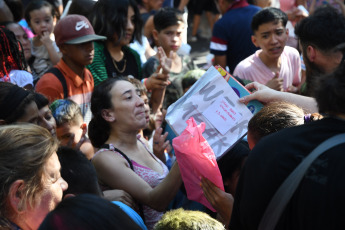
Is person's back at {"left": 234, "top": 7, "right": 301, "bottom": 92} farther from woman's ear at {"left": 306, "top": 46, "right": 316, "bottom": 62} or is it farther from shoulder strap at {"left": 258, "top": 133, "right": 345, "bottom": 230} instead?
shoulder strap at {"left": 258, "top": 133, "right": 345, "bottom": 230}

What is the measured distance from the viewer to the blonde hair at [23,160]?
5.77 feet

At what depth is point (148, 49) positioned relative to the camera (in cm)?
551

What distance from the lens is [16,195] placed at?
5.81ft

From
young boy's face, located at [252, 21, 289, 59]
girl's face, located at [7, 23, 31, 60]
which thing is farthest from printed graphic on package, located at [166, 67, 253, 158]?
girl's face, located at [7, 23, 31, 60]

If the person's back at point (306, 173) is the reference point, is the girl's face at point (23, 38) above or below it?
below

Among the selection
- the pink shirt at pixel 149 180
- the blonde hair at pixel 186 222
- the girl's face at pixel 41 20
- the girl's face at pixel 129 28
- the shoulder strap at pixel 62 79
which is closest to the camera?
the blonde hair at pixel 186 222

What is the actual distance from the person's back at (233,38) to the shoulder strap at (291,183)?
3314mm

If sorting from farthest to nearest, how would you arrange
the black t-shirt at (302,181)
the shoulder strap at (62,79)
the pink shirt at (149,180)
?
the shoulder strap at (62,79) → the pink shirt at (149,180) → the black t-shirt at (302,181)

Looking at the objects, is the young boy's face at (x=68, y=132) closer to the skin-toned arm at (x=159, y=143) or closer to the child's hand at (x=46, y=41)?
the skin-toned arm at (x=159, y=143)

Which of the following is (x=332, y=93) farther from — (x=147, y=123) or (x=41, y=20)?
(x=41, y=20)

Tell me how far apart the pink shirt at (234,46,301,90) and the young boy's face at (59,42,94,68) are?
1.29m

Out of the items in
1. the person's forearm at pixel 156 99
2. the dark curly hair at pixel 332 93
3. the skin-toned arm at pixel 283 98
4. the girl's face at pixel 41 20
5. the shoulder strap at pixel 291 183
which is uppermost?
the dark curly hair at pixel 332 93

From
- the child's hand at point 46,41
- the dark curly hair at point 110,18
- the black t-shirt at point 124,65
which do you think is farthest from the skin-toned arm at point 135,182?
the child's hand at point 46,41

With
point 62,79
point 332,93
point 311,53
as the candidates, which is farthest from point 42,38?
point 332,93
